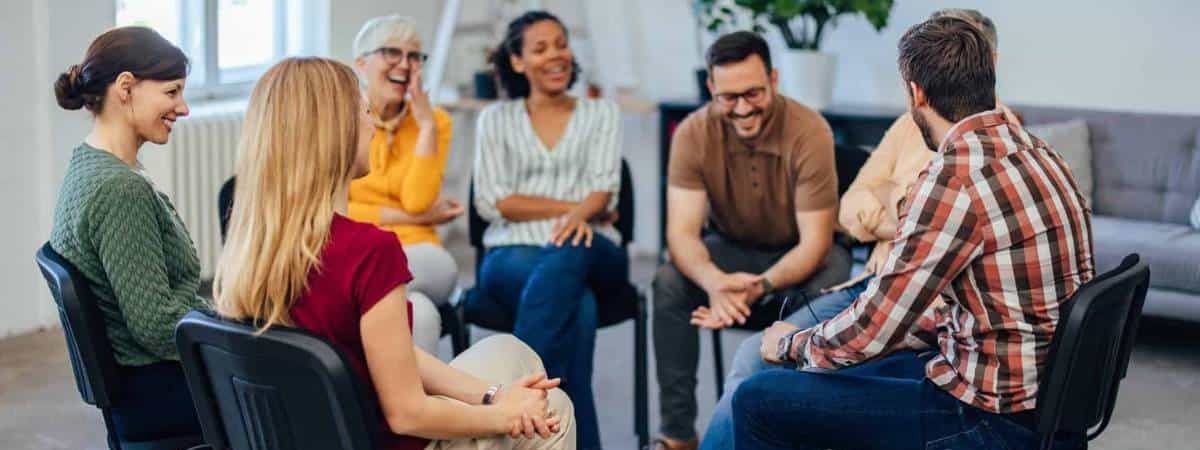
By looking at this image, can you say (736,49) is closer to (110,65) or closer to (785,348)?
(785,348)

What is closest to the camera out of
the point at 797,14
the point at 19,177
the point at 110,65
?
the point at 110,65

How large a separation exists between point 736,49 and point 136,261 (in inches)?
60.6

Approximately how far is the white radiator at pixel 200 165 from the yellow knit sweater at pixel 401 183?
1.36 metres

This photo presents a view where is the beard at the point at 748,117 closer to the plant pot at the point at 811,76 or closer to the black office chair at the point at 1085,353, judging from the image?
the black office chair at the point at 1085,353

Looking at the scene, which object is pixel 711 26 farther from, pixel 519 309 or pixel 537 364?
pixel 537 364

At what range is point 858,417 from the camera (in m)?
2.38

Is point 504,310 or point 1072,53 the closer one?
point 504,310

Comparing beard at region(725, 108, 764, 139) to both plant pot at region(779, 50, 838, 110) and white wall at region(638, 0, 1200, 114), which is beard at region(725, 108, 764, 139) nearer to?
plant pot at region(779, 50, 838, 110)

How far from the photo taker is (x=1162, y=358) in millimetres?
4570

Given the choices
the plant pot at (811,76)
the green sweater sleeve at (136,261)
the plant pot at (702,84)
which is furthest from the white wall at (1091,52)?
the green sweater sleeve at (136,261)

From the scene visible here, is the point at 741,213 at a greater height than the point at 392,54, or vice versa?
the point at 392,54

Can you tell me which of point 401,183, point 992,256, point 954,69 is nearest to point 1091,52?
point 401,183

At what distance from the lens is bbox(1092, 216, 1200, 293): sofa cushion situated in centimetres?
436

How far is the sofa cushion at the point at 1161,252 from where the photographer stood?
4.36 metres
